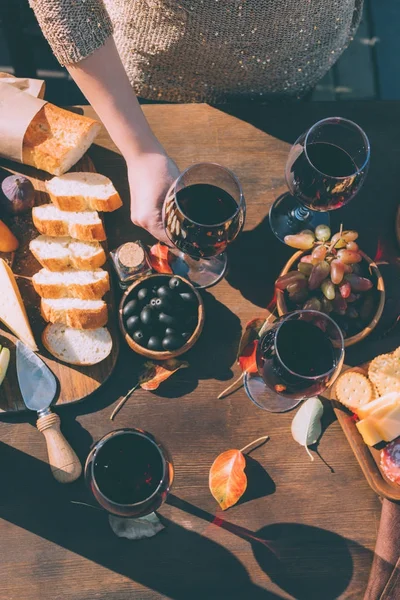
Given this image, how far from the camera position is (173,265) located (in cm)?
113

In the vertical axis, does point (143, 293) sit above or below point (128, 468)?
above

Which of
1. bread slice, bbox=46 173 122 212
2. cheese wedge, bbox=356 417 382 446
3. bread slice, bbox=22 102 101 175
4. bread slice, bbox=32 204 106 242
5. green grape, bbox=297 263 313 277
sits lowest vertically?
cheese wedge, bbox=356 417 382 446

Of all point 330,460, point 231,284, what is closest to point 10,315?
point 231,284

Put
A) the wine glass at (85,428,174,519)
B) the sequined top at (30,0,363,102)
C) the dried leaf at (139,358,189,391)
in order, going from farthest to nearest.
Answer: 1. the dried leaf at (139,358,189,391)
2. the sequined top at (30,0,363,102)
3. the wine glass at (85,428,174,519)

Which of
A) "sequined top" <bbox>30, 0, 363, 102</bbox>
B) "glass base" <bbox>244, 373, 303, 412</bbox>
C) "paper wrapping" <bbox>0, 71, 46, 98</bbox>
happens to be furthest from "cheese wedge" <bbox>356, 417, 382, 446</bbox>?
"paper wrapping" <bbox>0, 71, 46, 98</bbox>

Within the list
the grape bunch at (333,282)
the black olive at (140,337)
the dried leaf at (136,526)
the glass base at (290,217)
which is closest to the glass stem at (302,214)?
the glass base at (290,217)

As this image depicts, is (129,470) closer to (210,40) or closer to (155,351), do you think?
A: (155,351)

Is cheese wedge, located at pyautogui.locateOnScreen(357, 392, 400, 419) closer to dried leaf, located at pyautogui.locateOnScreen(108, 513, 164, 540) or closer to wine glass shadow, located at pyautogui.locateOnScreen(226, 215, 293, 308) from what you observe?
wine glass shadow, located at pyautogui.locateOnScreen(226, 215, 293, 308)

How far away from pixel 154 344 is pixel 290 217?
404 mm

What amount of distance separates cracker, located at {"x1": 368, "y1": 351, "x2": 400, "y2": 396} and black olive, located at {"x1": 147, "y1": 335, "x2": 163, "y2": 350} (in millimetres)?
418

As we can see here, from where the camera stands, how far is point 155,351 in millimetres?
1021

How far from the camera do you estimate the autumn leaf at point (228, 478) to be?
1025mm

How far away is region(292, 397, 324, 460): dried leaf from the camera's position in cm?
105

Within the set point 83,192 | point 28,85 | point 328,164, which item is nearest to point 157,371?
point 83,192
